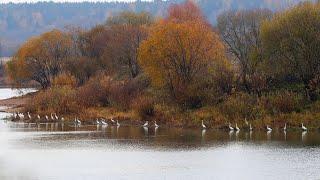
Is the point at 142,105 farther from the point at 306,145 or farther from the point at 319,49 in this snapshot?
the point at 306,145

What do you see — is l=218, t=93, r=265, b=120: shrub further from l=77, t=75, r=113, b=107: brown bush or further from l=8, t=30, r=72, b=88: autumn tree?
l=8, t=30, r=72, b=88: autumn tree

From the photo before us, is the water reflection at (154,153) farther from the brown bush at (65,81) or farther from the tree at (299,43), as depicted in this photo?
the brown bush at (65,81)

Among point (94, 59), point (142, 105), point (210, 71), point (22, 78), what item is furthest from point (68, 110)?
point (22, 78)

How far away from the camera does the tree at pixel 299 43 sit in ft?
175

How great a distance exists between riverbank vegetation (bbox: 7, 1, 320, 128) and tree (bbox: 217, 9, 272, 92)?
98mm

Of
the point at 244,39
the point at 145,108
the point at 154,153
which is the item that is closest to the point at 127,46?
the point at 244,39

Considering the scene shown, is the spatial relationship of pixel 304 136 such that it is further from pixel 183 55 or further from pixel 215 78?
pixel 183 55

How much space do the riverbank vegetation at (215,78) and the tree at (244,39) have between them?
0.10 m

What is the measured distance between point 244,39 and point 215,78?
13.3 m

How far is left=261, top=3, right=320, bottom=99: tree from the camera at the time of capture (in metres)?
53.3

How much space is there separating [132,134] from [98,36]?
4275 centimetres

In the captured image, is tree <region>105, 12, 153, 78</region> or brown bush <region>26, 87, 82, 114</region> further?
tree <region>105, 12, 153, 78</region>

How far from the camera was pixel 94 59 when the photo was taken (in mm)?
88000

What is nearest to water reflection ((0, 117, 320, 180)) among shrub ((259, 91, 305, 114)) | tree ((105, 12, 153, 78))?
shrub ((259, 91, 305, 114))
